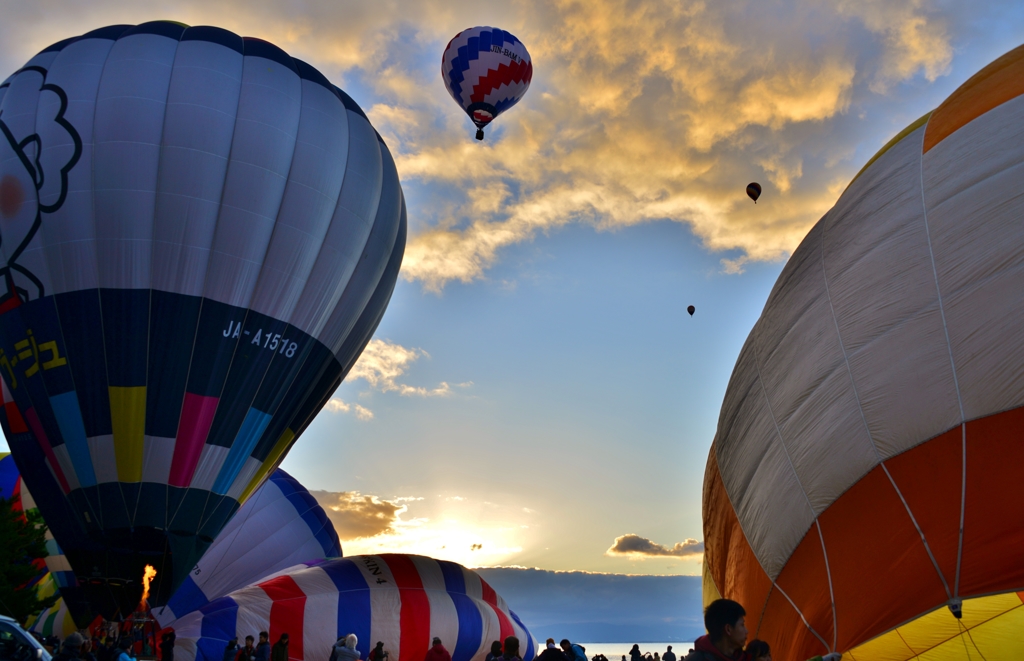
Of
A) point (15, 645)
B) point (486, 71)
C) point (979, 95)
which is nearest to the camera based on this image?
point (979, 95)

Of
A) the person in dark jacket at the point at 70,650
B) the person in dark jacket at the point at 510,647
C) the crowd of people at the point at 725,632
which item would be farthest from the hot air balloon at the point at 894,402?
the person in dark jacket at the point at 70,650

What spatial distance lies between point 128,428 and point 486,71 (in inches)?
458

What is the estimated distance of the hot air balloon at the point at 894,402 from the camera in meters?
4.12

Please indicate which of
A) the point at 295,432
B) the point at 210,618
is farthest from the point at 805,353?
the point at 210,618

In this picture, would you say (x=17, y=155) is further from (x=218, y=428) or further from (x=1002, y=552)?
(x=1002, y=552)

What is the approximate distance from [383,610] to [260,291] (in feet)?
20.9

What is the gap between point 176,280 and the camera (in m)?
11.2

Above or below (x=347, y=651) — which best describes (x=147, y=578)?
above

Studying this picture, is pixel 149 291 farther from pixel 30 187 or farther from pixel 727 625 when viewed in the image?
pixel 727 625

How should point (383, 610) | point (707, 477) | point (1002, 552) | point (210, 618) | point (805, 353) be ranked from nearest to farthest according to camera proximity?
point (1002, 552) < point (805, 353) < point (707, 477) < point (210, 618) < point (383, 610)

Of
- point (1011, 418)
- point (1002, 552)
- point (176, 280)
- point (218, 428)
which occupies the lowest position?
point (1002, 552)

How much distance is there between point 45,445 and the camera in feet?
36.1

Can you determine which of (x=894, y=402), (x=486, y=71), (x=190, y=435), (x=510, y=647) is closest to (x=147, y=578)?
(x=190, y=435)

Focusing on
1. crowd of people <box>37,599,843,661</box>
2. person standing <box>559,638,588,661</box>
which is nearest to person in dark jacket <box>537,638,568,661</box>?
crowd of people <box>37,599,843,661</box>
